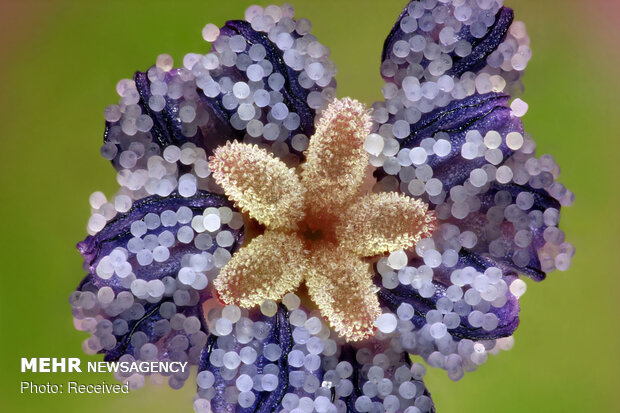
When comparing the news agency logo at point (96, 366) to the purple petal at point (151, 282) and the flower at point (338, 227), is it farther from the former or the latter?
the flower at point (338, 227)

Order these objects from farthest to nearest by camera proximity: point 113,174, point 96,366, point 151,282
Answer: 1. point 113,174
2. point 96,366
3. point 151,282

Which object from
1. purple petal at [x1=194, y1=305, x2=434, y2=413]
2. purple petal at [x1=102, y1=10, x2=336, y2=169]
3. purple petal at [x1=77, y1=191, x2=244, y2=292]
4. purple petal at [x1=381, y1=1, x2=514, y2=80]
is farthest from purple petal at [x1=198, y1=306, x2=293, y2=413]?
purple petal at [x1=381, y1=1, x2=514, y2=80]

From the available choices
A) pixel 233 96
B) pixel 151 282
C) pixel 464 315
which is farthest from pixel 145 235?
pixel 464 315

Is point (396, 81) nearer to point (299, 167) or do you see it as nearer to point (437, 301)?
point (299, 167)

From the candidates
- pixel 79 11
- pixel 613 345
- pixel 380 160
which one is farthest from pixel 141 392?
pixel 613 345

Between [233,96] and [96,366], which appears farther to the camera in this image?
[96,366]

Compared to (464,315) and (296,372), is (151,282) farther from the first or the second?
(464,315)

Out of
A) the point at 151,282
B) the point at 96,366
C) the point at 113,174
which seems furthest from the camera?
the point at 113,174
